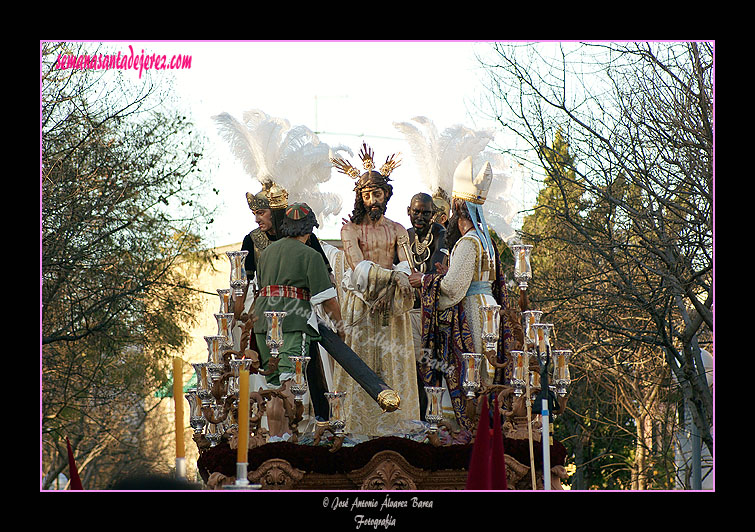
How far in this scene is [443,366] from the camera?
1095 cm

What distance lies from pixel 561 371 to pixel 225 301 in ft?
9.18

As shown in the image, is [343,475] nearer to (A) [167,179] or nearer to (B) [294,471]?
(B) [294,471]

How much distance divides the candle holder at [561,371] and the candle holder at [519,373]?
241 millimetres

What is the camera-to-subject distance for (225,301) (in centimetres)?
1072

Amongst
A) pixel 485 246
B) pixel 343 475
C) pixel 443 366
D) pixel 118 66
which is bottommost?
pixel 343 475

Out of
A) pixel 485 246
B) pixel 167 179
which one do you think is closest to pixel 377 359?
pixel 485 246

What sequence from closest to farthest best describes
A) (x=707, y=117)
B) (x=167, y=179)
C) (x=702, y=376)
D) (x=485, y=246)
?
(x=485, y=246) → (x=707, y=117) → (x=702, y=376) → (x=167, y=179)

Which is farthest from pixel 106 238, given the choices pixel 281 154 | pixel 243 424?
pixel 243 424

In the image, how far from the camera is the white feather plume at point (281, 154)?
12.2m

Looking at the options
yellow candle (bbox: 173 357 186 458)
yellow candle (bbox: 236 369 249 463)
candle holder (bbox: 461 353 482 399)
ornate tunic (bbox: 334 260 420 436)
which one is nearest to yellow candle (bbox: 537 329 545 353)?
candle holder (bbox: 461 353 482 399)

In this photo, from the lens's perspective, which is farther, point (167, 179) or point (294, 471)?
point (167, 179)

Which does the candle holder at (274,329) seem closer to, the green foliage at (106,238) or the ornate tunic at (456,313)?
the ornate tunic at (456,313)

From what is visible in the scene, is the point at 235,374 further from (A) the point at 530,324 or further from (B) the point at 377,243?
(A) the point at 530,324

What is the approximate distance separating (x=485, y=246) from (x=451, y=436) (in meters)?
1.69
